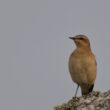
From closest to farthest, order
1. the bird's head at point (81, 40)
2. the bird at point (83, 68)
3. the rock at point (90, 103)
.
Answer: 1. the rock at point (90, 103)
2. the bird at point (83, 68)
3. the bird's head at point (81, 40)

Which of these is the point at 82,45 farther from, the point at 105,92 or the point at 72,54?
the point at 105,92

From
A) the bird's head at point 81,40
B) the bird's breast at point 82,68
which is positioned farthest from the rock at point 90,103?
the bird's head at point 81,40

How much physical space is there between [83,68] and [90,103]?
5.20 metres

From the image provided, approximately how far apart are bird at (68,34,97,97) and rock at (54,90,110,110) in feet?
13.0

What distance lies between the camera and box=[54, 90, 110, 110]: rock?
10752 millimetres

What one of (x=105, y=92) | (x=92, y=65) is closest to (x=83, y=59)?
(x=92, y=65)

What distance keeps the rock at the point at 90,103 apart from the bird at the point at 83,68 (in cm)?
398

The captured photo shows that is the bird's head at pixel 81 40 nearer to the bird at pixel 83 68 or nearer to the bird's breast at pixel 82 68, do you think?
the bird at pixel 83 68

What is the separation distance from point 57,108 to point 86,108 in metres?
1.00

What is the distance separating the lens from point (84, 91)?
53.1ft

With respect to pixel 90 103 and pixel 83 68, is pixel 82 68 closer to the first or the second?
A: pixel 83 68

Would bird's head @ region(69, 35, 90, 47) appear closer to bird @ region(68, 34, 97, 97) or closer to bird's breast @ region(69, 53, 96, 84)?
bird @ region(68, 34, 97, 97)

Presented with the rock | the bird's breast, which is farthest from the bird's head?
the rock

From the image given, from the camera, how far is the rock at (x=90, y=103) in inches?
423
